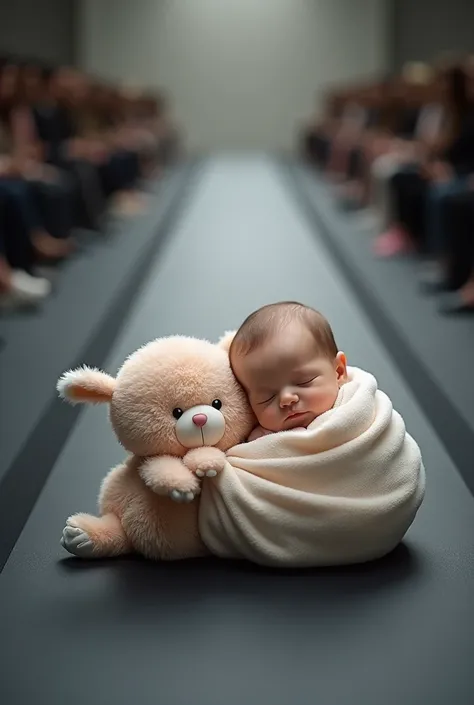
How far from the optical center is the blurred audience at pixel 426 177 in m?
4.21

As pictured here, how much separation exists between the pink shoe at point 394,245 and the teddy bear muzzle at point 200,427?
3836mm

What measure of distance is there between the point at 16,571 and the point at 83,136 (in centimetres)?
595

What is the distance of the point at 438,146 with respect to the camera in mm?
5082

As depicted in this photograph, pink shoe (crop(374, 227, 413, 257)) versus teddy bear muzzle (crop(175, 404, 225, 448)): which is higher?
teddy bear muzzle (crop(175, 404, 225, 448))

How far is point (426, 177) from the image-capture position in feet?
17.5

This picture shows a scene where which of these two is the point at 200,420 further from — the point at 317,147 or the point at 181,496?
the point at 317,147

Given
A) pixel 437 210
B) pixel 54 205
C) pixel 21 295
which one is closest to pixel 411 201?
pixel 437 210

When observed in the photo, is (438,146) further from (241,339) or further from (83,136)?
(241,339)

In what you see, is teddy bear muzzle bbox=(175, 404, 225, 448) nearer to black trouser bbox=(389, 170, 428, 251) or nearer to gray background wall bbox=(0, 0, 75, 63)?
black trouser bbox=(389, 170, 428, 251)

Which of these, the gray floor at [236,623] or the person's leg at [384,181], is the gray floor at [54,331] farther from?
the person's leg at [384,181]

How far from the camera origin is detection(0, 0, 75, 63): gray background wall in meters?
16.1

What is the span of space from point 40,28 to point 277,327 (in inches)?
624

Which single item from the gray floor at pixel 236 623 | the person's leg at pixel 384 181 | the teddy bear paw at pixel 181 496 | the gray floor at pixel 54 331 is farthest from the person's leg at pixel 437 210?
the teddy bear paw at pixel 181 496

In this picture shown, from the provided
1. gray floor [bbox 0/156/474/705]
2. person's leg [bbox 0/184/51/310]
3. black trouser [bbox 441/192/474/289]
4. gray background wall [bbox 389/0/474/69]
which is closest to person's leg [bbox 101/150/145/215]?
person's leg [bbox 0/184/51/310]
